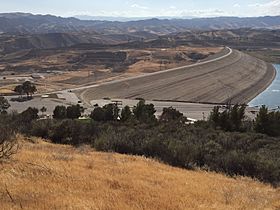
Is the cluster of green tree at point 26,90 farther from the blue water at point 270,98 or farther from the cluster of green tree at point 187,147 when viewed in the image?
the cluster of green tree at point 187,147

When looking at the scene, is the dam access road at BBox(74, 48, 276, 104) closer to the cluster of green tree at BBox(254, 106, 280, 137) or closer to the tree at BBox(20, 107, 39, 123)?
the tree at BBox(20, 107, 39, 123)

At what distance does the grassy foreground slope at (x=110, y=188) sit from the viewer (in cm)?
821

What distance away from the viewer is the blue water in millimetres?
92662

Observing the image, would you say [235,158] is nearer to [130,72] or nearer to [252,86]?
[252,86]

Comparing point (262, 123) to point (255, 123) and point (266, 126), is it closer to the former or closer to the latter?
point (266, 126)

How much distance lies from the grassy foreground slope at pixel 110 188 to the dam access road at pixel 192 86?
68.5 metres

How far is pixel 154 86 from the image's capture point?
10012cm

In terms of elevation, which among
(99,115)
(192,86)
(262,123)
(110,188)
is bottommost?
(192,86)

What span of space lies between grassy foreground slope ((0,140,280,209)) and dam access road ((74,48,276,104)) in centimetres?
6855

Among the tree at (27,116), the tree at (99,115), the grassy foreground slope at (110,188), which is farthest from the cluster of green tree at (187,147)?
the tree at (99,115)

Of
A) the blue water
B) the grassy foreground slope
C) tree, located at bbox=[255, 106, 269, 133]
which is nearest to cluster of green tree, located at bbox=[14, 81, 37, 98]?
the blue water

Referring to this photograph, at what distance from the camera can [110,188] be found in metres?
9.87

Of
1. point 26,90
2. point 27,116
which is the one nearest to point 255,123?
point 27,116

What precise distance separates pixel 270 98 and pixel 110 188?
9486 cm
